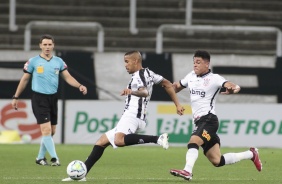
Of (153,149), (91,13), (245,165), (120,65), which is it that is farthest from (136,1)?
(245,165)

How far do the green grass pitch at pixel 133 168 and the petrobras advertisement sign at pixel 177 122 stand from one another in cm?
77

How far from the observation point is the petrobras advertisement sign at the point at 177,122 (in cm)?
2141

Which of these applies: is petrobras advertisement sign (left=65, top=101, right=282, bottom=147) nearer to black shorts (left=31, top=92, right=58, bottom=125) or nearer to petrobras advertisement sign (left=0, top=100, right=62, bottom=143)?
petrobras advertisement sign (left=0, top=100, right=62, bottom=143)

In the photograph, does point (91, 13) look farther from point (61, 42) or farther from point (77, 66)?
point (77, 66)

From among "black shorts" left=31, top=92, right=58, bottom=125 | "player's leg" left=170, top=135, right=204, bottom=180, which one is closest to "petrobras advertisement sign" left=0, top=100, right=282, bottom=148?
"black shorts" left=31, top=92, right=58, bottom=125

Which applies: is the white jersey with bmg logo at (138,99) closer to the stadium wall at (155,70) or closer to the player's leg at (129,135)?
the player's leg at (129,135)

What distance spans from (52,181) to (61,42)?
1387 cm

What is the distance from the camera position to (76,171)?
40.1 ft

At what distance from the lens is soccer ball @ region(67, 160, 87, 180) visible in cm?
1220

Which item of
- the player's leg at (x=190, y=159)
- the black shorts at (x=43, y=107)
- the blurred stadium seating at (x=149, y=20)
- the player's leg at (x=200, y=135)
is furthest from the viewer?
the blurred stadium seating at (x=149, y=20)

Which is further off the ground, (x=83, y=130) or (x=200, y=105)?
(x=200, y=105)

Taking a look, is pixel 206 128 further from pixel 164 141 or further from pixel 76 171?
pixel 76 171

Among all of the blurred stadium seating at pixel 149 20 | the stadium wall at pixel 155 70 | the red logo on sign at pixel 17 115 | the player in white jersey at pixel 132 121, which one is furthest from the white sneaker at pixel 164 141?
the blurred stadium seating at pixel 149 20

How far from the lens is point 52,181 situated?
12.4 meters
